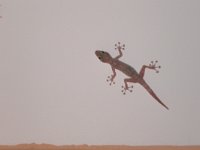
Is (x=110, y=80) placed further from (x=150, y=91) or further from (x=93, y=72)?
(x=150, y=91)

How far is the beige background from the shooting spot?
2369mm

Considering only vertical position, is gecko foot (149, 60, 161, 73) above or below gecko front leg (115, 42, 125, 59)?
below

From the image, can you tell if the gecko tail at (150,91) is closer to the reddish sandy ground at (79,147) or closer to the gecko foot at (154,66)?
the gecko foot at (154,66)

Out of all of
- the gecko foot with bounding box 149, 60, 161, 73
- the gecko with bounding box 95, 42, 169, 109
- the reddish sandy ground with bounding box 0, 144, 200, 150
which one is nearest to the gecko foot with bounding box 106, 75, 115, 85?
the gecko with bounding box 95, 42, 169, 109

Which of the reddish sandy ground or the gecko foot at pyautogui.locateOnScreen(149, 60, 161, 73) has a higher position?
the gecko foot at pyautogui.locateOnScreen(149, 60, 161, 73)

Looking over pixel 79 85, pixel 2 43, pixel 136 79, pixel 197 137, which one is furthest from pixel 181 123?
pixel 2 43

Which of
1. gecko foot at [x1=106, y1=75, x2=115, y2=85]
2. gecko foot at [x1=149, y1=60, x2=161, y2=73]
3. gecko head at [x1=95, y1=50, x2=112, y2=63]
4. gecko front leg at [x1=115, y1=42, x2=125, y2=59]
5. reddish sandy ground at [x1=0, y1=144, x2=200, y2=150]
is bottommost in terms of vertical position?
reddish sandy ground at [x1=0, y1=144, x2=200, y2=150]

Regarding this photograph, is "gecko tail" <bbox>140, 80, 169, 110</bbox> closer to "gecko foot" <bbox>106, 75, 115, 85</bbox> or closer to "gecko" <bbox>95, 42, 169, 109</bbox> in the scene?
"gecko" <bbox>95, 42, 169, 109</bbox>

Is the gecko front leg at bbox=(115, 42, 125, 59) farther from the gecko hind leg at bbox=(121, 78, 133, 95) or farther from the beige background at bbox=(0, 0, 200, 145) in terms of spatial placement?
the gecko hind leg at bbox=(121, 78, 133, 95)

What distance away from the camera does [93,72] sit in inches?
94.3

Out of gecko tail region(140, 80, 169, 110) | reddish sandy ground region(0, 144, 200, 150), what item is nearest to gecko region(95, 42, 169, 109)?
gecko tail region(140, 80, 169, 110)

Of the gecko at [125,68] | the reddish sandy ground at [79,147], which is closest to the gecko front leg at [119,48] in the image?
the gecko at [125,68]

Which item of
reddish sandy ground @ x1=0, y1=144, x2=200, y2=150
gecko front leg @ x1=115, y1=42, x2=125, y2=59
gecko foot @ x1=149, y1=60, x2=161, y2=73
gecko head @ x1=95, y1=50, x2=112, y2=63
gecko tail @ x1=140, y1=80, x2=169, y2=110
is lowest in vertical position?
reddish sandy ground @ x1=0, y1=144, x2=200, y2=150

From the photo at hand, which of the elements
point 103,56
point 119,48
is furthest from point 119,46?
point 103,56
